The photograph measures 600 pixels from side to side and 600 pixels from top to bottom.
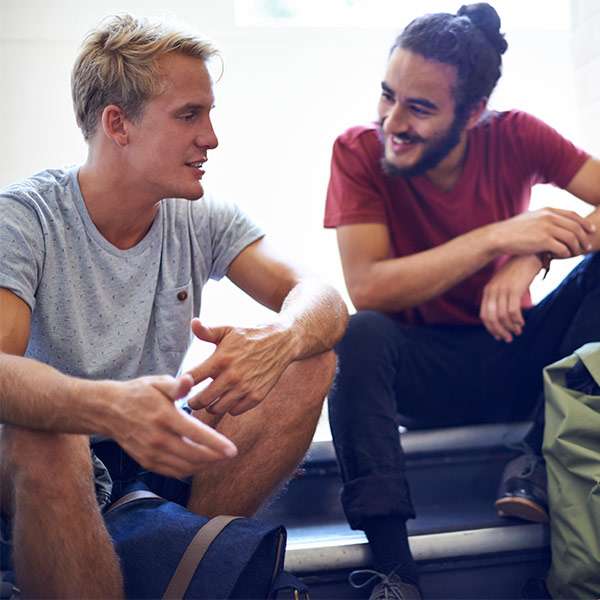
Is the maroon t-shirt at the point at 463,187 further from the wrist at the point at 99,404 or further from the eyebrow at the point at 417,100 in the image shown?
the wrist at the point at 99,404

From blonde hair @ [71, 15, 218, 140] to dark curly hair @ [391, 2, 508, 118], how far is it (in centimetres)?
50

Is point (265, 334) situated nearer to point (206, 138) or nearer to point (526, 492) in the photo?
point (206, 138)

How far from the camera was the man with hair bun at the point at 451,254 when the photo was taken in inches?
63.4

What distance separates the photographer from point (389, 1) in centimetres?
229

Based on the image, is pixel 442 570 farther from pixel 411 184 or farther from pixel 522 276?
pixel 411 184

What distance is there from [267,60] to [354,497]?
1180 mm

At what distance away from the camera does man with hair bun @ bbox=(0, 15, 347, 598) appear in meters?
1.16

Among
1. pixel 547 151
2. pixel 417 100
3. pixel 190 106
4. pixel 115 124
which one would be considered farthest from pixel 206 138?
pixel 547 151

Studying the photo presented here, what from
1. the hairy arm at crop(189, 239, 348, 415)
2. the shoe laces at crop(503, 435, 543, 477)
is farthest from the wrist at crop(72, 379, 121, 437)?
the shoe laces at crop(503, 435, 543, 477)

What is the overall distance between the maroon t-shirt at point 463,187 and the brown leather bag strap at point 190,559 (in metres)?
0.75

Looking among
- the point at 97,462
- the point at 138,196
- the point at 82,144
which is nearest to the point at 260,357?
the point at 97,462

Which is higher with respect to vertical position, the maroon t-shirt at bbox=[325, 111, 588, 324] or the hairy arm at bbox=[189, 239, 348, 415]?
the maroon t-shirt at bbox=[325, 111, 588, 324]

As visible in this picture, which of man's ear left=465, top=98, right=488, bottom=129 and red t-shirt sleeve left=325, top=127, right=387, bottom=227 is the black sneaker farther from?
man's ear left=465, top=98, right=488, bottom=129

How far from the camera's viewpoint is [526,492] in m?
1.61
